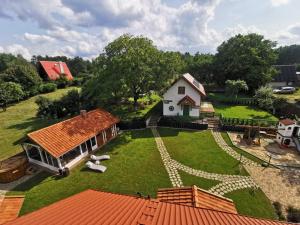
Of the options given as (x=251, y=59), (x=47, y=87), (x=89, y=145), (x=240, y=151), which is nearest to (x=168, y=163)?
(x=240, y=151)

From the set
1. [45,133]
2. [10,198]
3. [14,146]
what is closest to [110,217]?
[10,198]

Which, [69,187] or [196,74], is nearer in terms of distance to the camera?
[69,187]

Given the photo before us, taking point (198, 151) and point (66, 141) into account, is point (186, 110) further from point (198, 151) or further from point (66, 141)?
point (66, 141)

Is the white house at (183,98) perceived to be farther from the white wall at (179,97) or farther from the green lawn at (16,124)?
the green lawn at (16,124)

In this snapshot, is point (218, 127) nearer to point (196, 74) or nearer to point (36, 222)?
point (36, 222)

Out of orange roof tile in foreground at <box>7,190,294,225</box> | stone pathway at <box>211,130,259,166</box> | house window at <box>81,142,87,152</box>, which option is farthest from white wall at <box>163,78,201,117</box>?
orange roof tile in foreground at <box>7,190,294,225</box>
